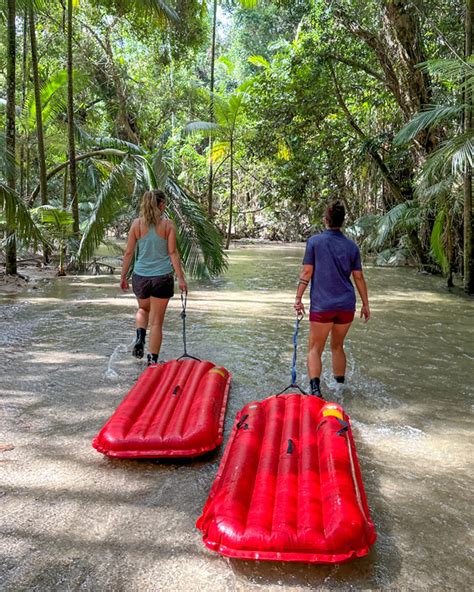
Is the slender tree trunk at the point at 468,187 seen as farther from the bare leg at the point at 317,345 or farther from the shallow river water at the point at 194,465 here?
the bare leg at the point at 317,345

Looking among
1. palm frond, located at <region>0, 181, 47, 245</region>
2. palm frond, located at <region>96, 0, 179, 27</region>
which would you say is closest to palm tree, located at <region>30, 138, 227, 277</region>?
palm frond, located at <region>0, 181, 47, 245</region>

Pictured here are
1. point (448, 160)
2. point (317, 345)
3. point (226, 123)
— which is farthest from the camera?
point (226, 123)

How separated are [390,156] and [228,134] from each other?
836cm

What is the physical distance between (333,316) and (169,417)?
5.59ft

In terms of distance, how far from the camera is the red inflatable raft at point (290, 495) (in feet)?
7.80

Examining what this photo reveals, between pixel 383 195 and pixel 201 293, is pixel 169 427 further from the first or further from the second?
pixel 383 195

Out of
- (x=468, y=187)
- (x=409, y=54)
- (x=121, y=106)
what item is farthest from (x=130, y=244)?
(x=121, y=106)

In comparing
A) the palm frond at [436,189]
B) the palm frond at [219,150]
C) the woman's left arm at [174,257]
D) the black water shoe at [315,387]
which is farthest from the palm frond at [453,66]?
the palm frond at [219,150]

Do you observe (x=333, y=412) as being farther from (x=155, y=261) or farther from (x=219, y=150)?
(x=219, y=150)

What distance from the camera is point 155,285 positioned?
17.7ft

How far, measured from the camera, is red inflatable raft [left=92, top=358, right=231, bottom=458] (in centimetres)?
334

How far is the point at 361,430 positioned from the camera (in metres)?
4.01

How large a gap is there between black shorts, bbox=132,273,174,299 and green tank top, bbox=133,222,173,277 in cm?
4

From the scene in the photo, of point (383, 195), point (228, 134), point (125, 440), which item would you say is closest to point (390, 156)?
point (383, 195)
